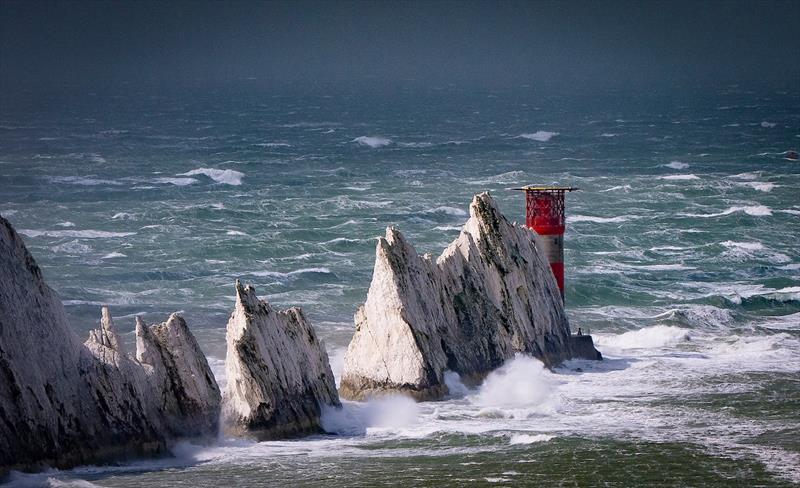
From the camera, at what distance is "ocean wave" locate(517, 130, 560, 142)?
16070 centimetres

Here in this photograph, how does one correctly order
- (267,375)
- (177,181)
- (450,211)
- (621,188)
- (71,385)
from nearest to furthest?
(71,385)
(267,375)
(450,211)
(621,188)
(177,181)

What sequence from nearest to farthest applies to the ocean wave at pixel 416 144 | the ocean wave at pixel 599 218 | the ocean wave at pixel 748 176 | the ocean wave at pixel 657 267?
the ocean wave at pixel 657 267 → the ocean wave at pixel 599 218 → the ocean wave at pixel 748 176 → the ocean wave at pixel 416 144

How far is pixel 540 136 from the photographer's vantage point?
539 feet

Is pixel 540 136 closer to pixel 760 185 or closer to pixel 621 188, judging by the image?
pixel 621 188

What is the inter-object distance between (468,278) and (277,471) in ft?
46.9

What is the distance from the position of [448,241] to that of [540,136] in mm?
82006

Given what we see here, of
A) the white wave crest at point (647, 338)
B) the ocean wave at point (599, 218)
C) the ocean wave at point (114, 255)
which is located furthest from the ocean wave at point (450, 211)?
the white wave crest at point (647, 338)

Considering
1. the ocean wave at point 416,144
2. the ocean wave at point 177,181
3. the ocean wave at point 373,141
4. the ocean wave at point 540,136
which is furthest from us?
the ocean wave at point 540,136

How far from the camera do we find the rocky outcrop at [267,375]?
136 feet

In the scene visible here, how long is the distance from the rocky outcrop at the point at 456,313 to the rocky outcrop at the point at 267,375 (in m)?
3.90

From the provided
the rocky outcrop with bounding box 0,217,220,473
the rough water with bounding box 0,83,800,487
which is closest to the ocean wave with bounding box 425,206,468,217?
the rough water with bounding box 0,83,800,487

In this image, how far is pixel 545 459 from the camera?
131 feet

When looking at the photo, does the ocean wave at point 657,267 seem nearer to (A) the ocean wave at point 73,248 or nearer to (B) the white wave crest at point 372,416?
(A) the ocean wave at point 73,248

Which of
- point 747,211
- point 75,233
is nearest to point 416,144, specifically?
point 747,211
